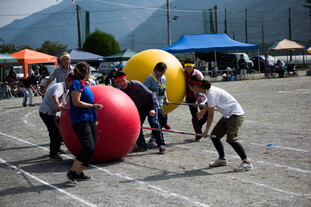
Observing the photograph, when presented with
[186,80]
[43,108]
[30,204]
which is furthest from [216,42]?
[30,204]

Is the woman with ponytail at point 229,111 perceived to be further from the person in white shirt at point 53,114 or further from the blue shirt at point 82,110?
the person in white shirt at point 53,114

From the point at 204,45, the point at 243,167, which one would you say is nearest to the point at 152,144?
the point at 243,167

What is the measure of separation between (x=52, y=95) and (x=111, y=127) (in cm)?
149

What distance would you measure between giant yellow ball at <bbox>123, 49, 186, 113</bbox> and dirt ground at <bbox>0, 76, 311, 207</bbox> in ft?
3.44

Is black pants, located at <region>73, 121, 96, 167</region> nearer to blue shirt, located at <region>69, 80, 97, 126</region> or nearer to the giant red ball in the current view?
blue shirt, located at <region>69, 80, 97, 126</region>

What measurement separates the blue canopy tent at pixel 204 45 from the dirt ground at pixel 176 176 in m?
19.8

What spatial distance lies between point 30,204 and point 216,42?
1081 inches

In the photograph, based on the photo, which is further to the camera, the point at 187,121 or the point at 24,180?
the point at 187,121

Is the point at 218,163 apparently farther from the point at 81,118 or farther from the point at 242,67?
the point at 242,67

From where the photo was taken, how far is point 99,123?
7.66 meters

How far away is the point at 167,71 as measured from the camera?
1038 centimetres

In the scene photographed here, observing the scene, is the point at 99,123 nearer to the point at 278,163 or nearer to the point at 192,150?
the point at 192,150

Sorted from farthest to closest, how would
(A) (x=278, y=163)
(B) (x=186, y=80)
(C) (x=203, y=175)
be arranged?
(B) (x=186, y=80) < (A) (x=278, y=163) < (C) (x=203, y=175)

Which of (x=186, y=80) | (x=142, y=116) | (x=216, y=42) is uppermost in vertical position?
(x=216, y=42)
